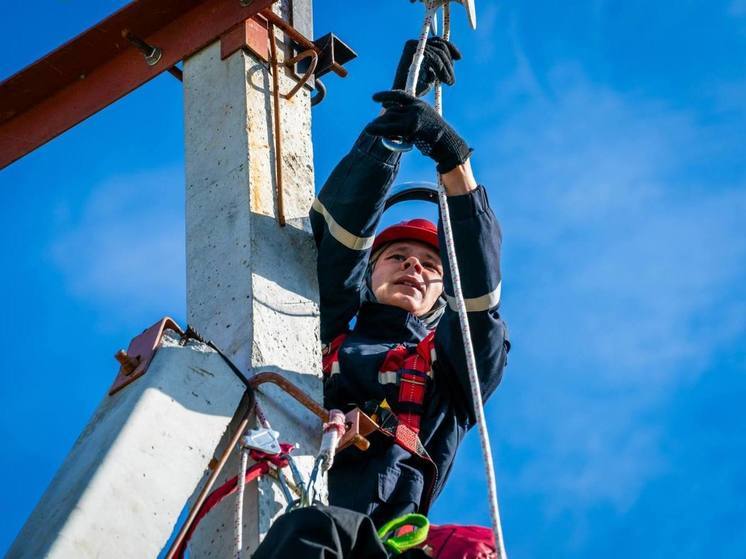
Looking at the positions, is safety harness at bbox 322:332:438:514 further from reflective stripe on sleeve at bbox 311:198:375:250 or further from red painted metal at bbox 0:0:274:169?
red painted metal at bbox 0:0:274:169

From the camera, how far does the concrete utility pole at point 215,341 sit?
3.03m

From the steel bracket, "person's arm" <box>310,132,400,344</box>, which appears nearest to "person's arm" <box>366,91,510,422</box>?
"person's arm" <box>310,132,400,344</box>

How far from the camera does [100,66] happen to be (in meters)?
4.71

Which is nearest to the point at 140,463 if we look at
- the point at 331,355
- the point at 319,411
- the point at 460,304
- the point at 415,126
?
the point at 319,411

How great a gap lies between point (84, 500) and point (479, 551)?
1380mm

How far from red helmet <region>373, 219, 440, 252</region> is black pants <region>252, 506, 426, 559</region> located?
8.81 ft

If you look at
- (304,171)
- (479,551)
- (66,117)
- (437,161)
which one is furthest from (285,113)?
(479,551)

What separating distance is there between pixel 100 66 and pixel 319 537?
2.40 m

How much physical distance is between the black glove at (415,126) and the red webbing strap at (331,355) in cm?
87

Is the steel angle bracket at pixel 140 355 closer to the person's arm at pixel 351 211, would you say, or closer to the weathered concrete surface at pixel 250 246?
the weathered concrete surface at pixel 250 246

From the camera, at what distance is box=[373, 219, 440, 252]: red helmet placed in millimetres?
5523

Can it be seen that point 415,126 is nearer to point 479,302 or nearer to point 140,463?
point 479,302

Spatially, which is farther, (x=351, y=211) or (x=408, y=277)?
(x=408, y=277)

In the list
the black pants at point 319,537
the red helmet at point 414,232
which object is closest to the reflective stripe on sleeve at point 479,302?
the red helmet at point 414,232
